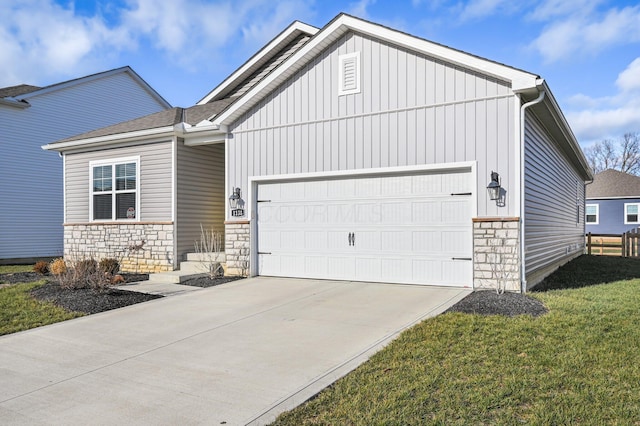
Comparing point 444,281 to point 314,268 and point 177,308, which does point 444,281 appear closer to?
point 314,268

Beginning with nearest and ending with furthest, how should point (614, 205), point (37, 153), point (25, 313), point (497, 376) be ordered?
1. point (497, 376)
2. point (25, 313)
3. point (37, 153)
4. point (614, 205)

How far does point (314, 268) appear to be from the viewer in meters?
9.75

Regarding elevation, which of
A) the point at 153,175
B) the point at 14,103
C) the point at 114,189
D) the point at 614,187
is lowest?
the point at 114,189

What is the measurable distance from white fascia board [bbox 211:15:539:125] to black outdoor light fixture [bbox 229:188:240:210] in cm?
159

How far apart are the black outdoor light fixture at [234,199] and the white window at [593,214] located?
84.5 ft

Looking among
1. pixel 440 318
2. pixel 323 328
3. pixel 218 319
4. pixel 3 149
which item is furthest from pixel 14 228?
pixel 440 318

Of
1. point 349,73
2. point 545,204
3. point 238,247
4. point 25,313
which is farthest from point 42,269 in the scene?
point 545,204

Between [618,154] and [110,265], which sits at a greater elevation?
[618,154]

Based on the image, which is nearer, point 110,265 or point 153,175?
point 110,265

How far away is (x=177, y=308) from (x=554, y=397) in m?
5.64

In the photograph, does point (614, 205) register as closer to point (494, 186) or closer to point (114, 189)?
point (494, 186)

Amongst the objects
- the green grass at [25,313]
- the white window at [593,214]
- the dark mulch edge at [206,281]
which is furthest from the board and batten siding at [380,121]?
the white window at [593,214]

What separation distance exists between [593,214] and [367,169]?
83.1 feet

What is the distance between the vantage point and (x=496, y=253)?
7.83m
